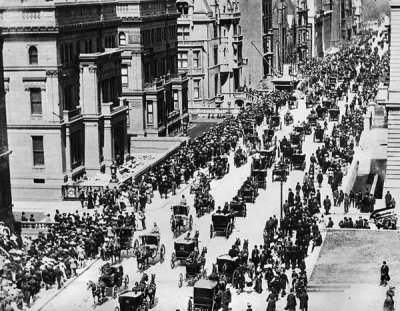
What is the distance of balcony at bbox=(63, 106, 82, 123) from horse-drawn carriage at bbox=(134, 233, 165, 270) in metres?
17.6

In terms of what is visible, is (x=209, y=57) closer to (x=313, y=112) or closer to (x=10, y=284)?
(x=313, y=112)

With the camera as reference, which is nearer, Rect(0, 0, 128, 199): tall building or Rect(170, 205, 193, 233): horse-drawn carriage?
Rect(170, 205, 193, 233): horse-drawn carriage

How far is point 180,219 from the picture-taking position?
164 feet

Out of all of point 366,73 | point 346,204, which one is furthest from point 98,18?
point 366,73

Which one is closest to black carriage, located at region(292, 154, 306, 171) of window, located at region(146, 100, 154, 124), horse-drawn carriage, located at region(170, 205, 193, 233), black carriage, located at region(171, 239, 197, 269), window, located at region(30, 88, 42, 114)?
horse-drawn carriage, located at region(170, 205, 193, 233)

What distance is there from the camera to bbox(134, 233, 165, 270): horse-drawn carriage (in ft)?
142

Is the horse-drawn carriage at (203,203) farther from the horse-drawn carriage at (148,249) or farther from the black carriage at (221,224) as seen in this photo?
the horse-drawn carriage at (148,249)

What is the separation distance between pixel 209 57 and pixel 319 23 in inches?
3100

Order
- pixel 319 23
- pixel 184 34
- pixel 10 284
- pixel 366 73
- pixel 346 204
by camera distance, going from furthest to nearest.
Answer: pixel 319 23 → pixel 366 73 → pixel 184 34 → pixel 346 204 → pixel 10 284

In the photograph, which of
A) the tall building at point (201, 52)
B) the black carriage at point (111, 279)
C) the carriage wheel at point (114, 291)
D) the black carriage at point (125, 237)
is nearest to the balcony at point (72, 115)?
the black carriage at point (125, 237)

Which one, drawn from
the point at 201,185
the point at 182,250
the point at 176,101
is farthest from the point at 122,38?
the point at 182,250

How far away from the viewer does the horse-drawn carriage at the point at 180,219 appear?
49.7m

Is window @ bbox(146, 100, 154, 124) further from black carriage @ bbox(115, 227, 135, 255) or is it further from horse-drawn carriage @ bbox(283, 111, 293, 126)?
black carriage @ bbox(115, 227, 135, 255)

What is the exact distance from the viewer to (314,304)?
38469 millimetres
